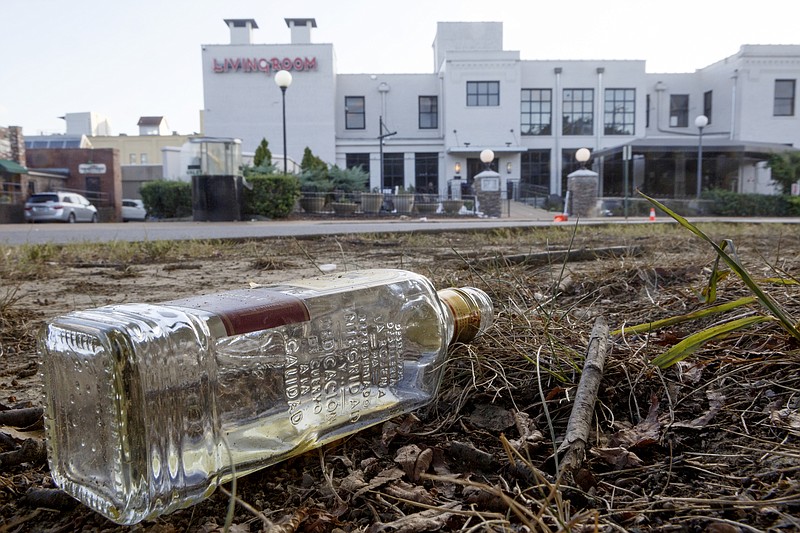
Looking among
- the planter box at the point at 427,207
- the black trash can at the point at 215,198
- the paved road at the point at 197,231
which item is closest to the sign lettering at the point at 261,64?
the planter box at the point at 427,207

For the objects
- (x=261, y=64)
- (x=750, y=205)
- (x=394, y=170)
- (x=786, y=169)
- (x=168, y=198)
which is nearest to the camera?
(x=168, y=198)

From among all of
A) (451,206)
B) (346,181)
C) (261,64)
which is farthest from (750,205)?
(261,64)

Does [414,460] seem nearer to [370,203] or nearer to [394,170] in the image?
[370,203]

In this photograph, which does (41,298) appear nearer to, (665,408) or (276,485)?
(276,485)

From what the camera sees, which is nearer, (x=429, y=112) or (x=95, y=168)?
(x=95, y=168)

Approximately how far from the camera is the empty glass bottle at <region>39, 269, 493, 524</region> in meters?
0.82

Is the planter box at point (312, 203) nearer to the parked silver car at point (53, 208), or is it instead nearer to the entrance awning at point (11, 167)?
the parked silver car at point (53, 208)

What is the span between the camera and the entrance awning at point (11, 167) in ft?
97.5

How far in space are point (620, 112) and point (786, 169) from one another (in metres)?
11.1

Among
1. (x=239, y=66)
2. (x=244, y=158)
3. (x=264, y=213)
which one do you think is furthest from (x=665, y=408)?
(x=239, y=66)

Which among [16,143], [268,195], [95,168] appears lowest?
[268,195]

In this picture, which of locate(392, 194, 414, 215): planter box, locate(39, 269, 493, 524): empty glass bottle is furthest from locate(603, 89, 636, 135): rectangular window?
locate(39, 269, 493, 524): empty glass bottle

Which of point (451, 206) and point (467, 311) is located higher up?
point (467, 311)

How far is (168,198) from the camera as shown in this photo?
2333 centimetres
